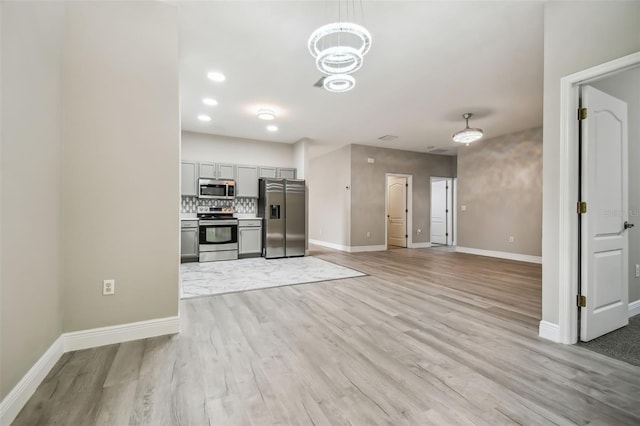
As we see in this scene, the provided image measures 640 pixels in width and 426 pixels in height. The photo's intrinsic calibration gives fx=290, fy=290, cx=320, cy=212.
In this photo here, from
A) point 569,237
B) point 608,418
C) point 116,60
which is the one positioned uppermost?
point 116,60

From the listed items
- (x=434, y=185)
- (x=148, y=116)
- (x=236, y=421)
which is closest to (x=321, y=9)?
(x=148, y=116)

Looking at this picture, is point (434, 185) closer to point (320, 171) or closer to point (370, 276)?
point (320, 171)

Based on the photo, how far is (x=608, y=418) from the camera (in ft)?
4.82

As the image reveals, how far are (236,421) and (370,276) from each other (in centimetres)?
346

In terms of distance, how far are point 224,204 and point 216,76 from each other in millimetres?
3478

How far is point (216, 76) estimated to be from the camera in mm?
3883

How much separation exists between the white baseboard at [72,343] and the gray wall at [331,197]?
4.98m

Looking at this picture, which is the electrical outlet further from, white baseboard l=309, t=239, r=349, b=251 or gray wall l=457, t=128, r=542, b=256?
gray wall l=457, t=128, r=542, b=256

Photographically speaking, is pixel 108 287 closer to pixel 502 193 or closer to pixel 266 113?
pixel 266 113

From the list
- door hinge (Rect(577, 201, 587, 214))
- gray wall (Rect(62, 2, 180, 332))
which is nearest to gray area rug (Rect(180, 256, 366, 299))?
gray wall (Rect(62, 2, 180, 332))

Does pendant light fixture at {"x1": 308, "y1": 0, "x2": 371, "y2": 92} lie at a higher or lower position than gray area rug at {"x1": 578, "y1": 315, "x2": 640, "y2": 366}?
higher

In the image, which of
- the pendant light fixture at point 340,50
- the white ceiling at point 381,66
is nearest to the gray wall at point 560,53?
the white ceiling at point 381,66

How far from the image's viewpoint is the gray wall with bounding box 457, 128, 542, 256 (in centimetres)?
613

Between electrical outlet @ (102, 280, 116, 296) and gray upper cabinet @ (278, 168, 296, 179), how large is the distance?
5181 mm
